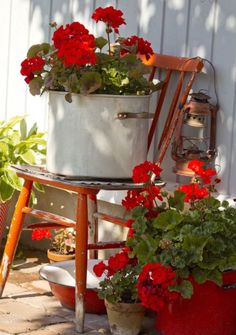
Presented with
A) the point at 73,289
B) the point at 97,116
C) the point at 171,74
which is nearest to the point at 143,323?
the point at 73,289

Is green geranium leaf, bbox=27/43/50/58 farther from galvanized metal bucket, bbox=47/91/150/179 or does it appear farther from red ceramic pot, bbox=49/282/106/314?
red ceramic pot, bbox=49/282/106/314

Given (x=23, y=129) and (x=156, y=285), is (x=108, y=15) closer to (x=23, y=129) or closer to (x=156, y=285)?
(x=156, y=285)

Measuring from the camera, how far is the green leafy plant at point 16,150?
553 cm

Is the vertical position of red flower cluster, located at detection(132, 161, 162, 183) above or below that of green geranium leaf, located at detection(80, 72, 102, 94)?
below

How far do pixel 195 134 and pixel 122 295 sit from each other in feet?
3.31

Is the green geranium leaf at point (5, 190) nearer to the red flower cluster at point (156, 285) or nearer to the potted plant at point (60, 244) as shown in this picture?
the potted plant at point (60, 244)

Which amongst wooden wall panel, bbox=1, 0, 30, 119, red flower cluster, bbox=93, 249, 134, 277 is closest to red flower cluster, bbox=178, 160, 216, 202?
red flower cluster, bbox=93, 249, 134, 277

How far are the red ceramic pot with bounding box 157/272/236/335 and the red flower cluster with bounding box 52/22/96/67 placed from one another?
113 cm

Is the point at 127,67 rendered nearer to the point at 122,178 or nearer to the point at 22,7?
the point at 122,178

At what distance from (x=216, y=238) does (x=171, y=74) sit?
1.25 m

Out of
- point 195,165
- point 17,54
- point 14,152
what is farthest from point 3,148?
point 195,165

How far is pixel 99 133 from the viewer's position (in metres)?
4.36

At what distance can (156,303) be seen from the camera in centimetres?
397

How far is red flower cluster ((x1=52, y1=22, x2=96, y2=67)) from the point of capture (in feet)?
13.9
